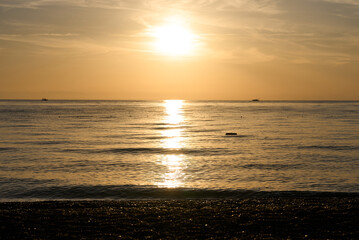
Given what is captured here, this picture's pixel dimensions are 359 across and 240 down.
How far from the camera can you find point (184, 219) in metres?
13.4

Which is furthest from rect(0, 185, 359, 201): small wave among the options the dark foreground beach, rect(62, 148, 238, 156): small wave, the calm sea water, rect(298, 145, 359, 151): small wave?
rect(298, 145, 359, 151): small wave

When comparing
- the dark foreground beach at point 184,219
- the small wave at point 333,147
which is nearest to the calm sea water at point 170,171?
the small wave at point 333,147

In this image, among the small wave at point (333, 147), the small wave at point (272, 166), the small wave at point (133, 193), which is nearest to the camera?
the small wave at point (133, 193)

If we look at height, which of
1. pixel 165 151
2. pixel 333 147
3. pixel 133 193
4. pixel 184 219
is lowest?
pixel 165 151

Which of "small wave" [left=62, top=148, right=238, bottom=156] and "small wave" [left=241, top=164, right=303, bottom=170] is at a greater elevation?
"small wave" [left=241, top=164, right=303, bottom=170]

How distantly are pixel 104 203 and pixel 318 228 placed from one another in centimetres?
950

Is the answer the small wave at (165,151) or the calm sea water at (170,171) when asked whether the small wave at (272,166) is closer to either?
the calm sea water at (170,171)

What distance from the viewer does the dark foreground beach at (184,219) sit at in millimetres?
11633

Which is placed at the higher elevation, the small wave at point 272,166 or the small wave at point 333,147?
the small wave at point 272,166

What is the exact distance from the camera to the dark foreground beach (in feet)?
38.2

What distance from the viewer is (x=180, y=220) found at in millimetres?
13250

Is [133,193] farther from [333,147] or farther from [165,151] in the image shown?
[333,147]

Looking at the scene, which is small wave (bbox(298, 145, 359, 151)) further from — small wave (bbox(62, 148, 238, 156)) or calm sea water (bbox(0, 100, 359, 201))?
small wave (bbox(62, 148, 238, 156))

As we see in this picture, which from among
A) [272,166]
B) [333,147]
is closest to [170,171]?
[272,166]
